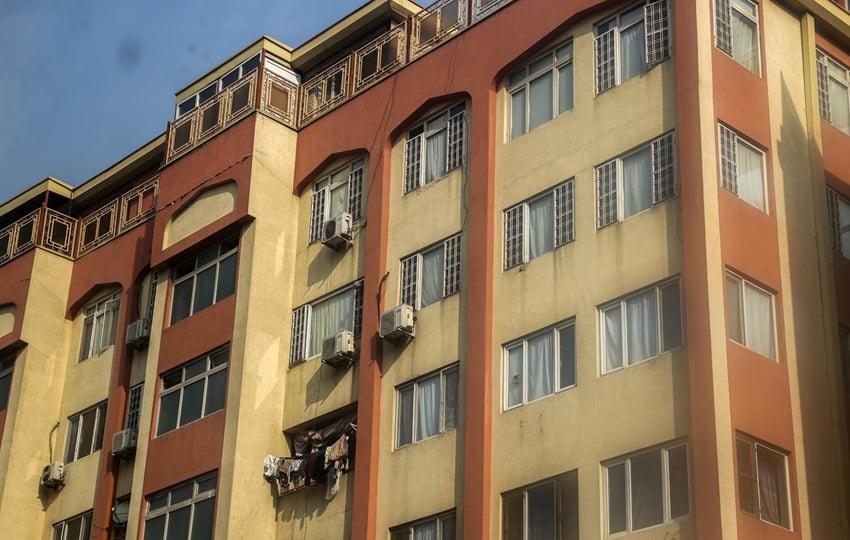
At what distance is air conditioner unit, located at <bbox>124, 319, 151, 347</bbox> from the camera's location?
113 feet

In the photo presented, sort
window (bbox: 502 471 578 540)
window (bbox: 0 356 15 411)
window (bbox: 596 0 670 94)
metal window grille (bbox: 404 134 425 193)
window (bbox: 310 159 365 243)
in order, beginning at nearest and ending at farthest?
window (bbox: 502 471 578 540), window (bbox: 596 0 670 94), metal window grille (bbox: 404 134 425 193), window (bbox: 310 159 365 243), window (bbox: 0 356 15 411)

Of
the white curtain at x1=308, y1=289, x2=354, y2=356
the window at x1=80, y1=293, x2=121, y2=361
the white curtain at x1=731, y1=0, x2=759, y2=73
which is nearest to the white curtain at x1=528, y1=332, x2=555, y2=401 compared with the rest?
the white curtain at x1=308, y1=289, x2=354, y2=356

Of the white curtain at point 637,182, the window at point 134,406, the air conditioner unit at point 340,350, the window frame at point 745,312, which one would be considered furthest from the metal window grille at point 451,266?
the window at point 134,406

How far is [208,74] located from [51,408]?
9320mm

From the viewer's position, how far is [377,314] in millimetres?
29125

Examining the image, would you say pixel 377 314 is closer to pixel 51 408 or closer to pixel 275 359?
pixel 275 359

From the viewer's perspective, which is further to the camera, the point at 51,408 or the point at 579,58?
the point at 51,408

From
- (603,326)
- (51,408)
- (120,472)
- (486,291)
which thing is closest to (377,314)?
(486,291)

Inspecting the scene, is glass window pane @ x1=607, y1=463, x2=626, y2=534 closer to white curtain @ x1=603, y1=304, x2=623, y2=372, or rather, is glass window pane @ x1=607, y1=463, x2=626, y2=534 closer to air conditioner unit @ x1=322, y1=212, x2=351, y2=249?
white curtain @ x1=603, y1=304, x2=623, y2=372

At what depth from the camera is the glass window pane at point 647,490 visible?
22.6m

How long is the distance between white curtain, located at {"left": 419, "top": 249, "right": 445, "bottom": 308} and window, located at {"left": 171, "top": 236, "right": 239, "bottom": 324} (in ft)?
16.7

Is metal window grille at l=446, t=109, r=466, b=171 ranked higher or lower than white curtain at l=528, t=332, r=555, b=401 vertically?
higher

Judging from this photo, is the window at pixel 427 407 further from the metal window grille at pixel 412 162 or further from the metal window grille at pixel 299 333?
the metal window grille at pixel 412 162

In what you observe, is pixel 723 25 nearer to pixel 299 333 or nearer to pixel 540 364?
pixel 540 364
